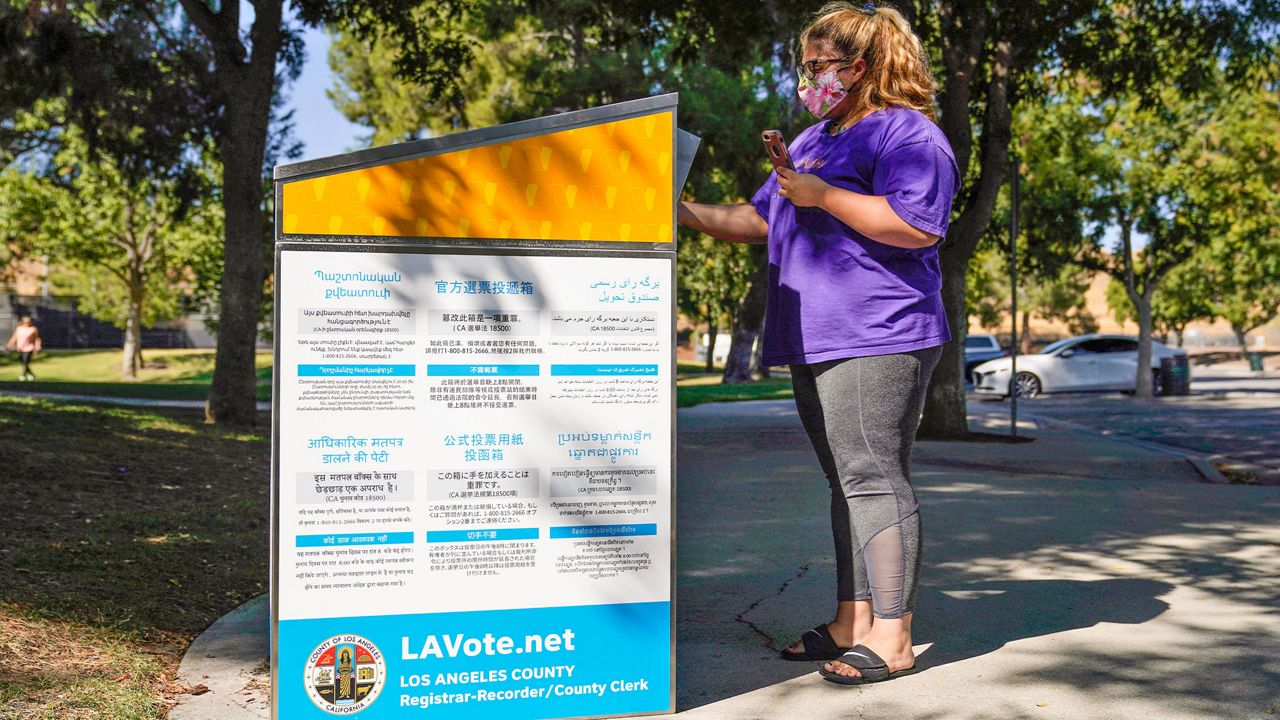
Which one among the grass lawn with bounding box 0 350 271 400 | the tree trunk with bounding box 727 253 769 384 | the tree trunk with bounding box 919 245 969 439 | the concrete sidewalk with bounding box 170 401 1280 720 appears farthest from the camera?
the grass lawn with bounding box 0 350 271 400

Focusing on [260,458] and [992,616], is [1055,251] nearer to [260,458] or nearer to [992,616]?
[260,458]

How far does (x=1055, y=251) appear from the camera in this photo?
25.6 meters

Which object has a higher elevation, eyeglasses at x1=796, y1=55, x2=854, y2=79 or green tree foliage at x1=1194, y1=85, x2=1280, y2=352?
green tree foliage at x1=1194, y1=85, x2=1280, y2=352

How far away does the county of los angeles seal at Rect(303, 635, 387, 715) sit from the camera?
2.89m

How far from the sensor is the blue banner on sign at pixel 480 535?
2.96 metres

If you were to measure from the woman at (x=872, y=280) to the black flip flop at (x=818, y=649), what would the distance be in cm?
14

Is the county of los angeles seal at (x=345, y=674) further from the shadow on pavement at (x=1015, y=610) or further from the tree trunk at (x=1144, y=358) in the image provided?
the tree trunk at (x=1144, y=358)

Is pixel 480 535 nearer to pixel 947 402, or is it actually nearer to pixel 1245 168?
pixel 947 402

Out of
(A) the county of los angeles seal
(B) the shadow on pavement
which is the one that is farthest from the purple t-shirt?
(A) the county of los angeles seal

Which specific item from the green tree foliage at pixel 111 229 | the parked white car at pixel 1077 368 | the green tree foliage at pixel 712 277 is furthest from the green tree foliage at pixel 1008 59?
the green tree foliage at pixel 111 229

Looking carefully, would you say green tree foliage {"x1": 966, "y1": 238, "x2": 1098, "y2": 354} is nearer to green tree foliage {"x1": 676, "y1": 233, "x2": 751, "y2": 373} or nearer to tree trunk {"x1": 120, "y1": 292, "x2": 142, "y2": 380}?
green tree foliage {"x1": 676, "y1": 233, "x2": 751, "y2": 373}

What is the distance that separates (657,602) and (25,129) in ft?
89.4

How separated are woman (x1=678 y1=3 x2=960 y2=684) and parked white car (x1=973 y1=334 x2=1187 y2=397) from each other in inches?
892

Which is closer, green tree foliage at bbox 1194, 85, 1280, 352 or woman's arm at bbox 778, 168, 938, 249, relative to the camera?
woman's arm at bbox 778, 168, 938, 249
